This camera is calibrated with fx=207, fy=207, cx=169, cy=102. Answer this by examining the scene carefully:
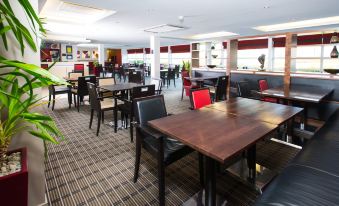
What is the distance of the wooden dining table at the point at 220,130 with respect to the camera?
1332mm

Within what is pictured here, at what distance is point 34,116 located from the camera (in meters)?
1.23

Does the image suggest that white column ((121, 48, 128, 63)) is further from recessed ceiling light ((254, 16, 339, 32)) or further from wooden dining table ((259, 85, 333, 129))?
wooden dining table ((259, 85, 333, 129))

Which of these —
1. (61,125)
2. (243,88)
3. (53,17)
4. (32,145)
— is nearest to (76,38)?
(53,17)

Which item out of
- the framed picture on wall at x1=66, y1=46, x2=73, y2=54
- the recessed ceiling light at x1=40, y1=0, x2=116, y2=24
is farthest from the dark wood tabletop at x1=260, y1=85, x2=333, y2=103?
the framed picture on wall at x1=66, y1=46, x2=73, y2=54

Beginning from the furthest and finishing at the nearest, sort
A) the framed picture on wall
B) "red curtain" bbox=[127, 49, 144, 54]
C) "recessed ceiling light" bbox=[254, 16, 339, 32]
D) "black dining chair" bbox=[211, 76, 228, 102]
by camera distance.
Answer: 1. "red curtain" bbox=[127, 49, 144, 54]
2. the framed picture on wall
3. "recessed ceiling light" bbox=[254, 16, 339, 32]
4. "black dining chair" bbox=[211, 76, 228, 102]

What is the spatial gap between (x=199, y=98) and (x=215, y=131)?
1146 millimetres

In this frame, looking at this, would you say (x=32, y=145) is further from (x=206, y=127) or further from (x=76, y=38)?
(x=76, y=38)

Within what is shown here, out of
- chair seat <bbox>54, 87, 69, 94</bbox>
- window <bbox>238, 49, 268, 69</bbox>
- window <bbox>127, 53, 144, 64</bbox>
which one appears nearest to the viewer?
chair seat <bbox>54, 87, 69, 94</bbox>

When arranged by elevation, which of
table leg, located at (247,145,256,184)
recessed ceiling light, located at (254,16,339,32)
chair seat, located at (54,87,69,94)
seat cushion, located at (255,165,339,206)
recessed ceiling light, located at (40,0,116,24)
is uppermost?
recessed ceiling light, located at (254,16,339,32)

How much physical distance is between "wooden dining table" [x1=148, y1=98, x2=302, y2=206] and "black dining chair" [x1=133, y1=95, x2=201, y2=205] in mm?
136

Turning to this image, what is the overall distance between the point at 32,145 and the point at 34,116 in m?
Answer: 0.61

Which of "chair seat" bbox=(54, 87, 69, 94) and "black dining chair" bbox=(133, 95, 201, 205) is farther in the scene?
"chair seat" bbox=(54, 87, 69, 94)

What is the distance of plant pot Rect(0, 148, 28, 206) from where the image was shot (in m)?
1.16

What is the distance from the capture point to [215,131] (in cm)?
160
